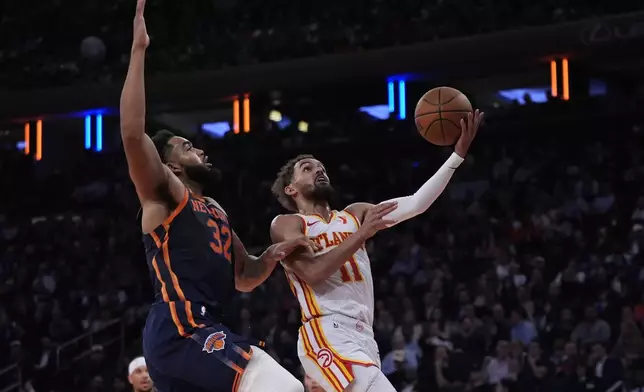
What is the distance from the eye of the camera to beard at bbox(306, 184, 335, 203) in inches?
242

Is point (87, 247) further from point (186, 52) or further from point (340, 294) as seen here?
point (340, 294)

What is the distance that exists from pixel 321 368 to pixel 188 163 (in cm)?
152

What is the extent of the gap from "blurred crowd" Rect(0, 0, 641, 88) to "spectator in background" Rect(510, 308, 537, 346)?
5142 millimetres

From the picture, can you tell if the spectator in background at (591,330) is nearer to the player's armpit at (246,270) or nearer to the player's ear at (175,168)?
the player's armpit at (246,270)

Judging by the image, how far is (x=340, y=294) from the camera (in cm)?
586

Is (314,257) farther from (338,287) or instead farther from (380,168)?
(380,168)

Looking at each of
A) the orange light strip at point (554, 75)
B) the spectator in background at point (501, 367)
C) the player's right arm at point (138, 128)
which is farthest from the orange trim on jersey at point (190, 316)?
the orange light strip at point (554, 75)

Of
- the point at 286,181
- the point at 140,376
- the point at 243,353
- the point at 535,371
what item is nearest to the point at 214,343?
the point at 243,353

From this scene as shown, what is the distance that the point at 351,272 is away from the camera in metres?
5.91

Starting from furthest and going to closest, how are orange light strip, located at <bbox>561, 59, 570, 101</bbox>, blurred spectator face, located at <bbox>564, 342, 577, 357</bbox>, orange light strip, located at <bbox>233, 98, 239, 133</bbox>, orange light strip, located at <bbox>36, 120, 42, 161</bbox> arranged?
orange light strip, located at <bbox>36, 120, 42, 161</bbox>
orange light strip, located at <bbox>233, 98, 239, 133</bbox>
orange light strip, located at <bbox>561, 59, 570, 101</bbox>
blurred spectator face, located at <bbox>564, 342, 577, 357</bbox>

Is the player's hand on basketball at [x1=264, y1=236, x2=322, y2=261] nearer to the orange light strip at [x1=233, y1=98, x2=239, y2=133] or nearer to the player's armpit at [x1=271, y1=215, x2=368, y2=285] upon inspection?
the player's armpit at [x1=271, y1=215, x2=368, y2=285]

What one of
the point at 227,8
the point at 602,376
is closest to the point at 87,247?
the point at 227,8

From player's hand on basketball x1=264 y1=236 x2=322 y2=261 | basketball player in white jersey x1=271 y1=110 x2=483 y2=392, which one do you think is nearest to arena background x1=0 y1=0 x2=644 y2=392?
basketball player in white jersey x1=271 y1=110 x2=483 y2=392

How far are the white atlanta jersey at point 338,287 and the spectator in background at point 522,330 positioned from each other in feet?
20.9
